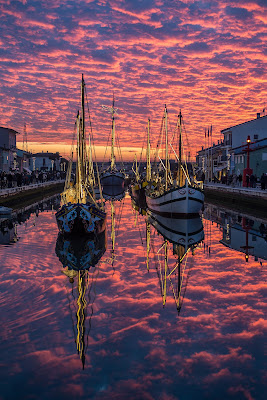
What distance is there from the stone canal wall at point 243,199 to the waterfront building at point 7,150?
49255 millimetres

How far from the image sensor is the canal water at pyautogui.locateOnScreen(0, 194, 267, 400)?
28.3 ft

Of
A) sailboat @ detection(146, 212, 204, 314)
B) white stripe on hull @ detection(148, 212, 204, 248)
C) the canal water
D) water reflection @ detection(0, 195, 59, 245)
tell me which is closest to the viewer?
the canal water

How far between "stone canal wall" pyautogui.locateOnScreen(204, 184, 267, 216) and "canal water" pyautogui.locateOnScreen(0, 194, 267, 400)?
18655mm

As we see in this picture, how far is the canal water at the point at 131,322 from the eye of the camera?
28.3 ft

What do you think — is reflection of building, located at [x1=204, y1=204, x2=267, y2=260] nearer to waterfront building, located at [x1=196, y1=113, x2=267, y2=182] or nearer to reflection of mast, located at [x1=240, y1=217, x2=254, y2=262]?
reflection of mast, located at [x1=240, y1=217, x2=254, y2=262]

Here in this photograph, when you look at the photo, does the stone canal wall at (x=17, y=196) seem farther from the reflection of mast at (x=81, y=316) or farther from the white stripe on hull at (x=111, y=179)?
the white stripe on hull at (x=111, y=179)

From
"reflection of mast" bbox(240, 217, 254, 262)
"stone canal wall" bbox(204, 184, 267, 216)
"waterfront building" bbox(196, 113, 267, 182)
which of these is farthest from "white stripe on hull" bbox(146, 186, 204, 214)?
"waterfront building" bbox(196, 113, 267, 182)

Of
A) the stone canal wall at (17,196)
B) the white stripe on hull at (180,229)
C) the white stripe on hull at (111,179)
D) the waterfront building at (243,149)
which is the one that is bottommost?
the white stripe on hull at (180,229)

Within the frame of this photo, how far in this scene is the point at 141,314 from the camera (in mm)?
12781

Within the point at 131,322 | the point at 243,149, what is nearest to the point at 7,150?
the point at 243,149

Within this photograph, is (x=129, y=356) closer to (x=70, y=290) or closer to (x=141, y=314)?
(x=141, y=314)

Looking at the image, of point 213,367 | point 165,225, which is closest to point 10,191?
point 165,225

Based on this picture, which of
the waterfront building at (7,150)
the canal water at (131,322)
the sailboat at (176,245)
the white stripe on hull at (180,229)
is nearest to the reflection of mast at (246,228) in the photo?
the canal water at (131,322)

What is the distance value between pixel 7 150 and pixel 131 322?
88.9 metres
